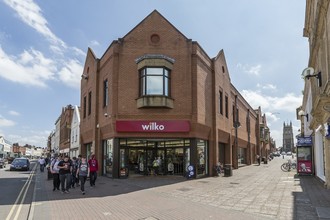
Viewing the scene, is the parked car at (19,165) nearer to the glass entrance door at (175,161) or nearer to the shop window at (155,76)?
the glass entrance door at (175,161)

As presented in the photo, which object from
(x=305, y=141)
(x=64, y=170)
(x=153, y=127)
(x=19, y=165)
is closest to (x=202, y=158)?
(x=153, y=127)

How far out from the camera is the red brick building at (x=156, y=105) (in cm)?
2266

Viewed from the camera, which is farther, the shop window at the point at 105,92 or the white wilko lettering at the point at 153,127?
the shop window at the point at 105,92

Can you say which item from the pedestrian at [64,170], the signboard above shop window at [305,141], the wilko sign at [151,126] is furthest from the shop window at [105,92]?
the signboard above shop window at [305,141]

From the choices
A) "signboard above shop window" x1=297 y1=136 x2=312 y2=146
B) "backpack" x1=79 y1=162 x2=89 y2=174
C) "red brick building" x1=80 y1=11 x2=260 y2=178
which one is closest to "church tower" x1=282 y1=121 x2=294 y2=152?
"signboard above shop window" x1=297 y1=136 x2=312 y2=146

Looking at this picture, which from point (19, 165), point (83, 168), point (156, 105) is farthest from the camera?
point (19, 165)

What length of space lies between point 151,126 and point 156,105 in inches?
58.2

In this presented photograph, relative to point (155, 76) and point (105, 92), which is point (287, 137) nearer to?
point (105, 92)

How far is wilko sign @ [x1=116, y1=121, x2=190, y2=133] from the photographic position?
22406mm

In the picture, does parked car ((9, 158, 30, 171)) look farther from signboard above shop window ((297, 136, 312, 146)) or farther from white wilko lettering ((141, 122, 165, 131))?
signboard above shop window ((297, 136, 312, 146))

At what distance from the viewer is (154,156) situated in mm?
25344

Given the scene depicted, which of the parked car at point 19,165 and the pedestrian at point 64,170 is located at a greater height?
the pedestrian at point 64,170

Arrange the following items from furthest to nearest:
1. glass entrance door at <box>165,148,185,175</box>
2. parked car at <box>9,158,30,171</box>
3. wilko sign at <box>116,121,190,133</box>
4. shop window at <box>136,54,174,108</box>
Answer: parked car at <box>9,158,30,171</box>
glass entrance door at <box>165,148,185,175</box>
shop window at <box>136,54,174,108</box>
wilko sign at <box>116,121,190,133</box>

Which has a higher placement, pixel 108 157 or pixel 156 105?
pixel 156 105
